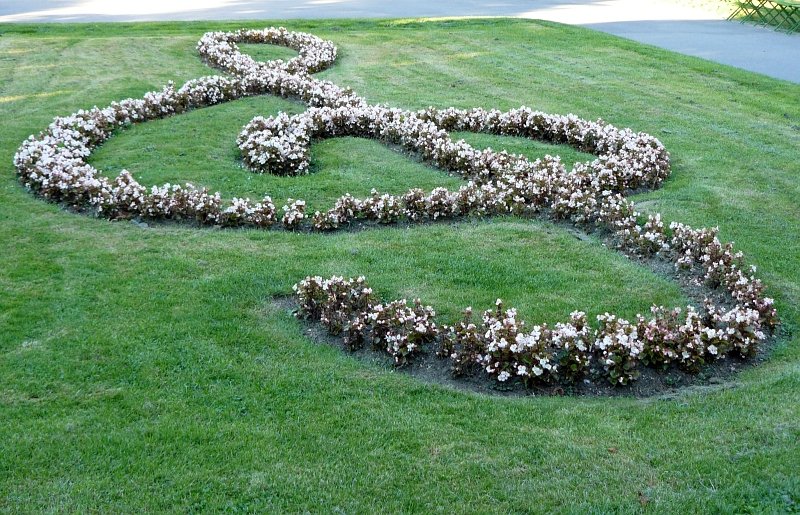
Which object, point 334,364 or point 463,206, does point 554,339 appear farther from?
point 463,206

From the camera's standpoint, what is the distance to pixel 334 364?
5773mm

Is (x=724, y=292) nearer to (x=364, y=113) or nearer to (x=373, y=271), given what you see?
(x=373, y=271)

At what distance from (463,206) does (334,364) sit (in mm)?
3172

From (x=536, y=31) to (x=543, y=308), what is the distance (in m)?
14.2

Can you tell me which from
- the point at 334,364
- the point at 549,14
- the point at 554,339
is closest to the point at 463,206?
the point at 554,339

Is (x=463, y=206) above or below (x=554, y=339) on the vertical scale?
below

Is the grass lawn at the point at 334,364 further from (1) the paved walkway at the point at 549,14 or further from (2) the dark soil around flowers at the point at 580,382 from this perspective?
(1) the paved walkway at the point at 549,14

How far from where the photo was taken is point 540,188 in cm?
867

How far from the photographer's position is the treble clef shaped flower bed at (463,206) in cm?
576

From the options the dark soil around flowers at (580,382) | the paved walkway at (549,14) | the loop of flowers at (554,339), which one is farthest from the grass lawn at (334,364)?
the paved walkway at (549,14)

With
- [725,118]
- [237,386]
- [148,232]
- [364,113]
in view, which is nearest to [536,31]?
[725,118]

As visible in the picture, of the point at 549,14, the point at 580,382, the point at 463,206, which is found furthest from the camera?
the point at 549,14

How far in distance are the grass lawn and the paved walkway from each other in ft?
20.3

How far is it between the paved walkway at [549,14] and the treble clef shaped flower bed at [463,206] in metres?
7.60
